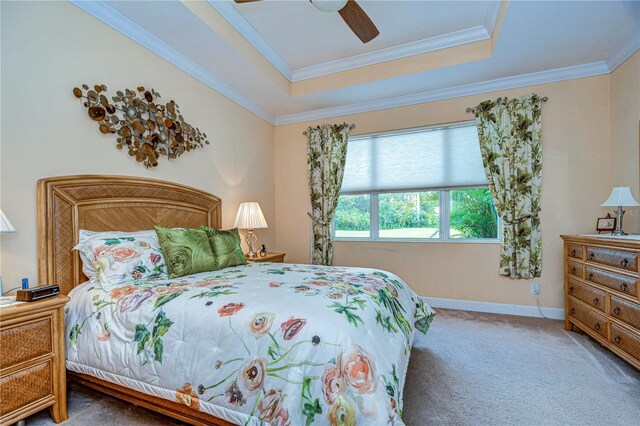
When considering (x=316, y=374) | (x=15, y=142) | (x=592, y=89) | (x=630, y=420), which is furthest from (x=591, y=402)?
(x=15, y=142)

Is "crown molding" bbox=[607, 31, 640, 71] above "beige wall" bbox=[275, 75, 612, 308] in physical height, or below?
above

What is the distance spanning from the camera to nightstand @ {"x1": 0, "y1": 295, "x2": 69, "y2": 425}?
1.38 metres

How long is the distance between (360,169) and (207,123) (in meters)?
2.06

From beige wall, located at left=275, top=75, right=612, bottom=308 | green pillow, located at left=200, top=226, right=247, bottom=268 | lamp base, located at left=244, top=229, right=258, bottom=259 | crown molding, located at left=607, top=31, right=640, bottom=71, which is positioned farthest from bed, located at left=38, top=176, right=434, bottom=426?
crown molding, located at left=607, top=31, right=640, bottom=71

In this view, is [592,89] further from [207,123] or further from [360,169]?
[207,123]

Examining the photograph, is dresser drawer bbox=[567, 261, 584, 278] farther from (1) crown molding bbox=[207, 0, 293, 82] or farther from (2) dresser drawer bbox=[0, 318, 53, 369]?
(2) dresser drawer bbox=[0, 318, 53, 369]

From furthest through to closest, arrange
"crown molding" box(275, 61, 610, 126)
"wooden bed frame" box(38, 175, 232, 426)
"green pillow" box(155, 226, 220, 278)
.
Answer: "crown molding" box(275, 61, 610, 126), "green pillow" box(155, 226, 220, 278), "wooden bed frame" box(38, 175, 232, 426)

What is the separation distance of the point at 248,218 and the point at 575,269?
3.40m

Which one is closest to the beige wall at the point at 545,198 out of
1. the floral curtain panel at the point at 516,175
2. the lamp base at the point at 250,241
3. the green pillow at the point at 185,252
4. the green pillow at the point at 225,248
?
the floral curtain panel at the point at 516,175

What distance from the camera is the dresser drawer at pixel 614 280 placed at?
205 centimetres

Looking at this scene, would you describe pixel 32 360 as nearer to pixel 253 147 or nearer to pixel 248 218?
pixel 248 218

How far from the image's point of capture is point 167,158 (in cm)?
277

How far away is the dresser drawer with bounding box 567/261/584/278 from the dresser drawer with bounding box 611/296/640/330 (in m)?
0.49

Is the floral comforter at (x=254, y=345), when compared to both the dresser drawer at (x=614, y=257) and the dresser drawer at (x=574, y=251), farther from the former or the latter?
the dresser drawer at (x=574, y=251)
